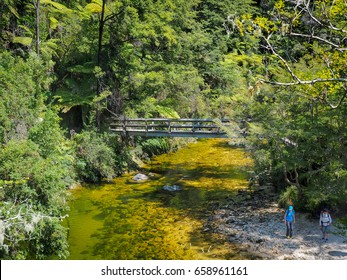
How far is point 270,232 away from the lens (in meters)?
13.7

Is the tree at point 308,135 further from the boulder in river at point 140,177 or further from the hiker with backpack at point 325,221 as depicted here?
the boulder in river at point 140,177

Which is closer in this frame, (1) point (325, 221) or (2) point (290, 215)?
(1) point (325, 221)

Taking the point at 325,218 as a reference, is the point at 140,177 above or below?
below

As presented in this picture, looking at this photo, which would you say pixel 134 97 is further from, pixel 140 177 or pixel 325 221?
pixel 325 221

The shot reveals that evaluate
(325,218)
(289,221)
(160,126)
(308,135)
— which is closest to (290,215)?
(289,221)

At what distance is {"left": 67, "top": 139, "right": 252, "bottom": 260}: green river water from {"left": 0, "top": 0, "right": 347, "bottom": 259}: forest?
52.9 inches

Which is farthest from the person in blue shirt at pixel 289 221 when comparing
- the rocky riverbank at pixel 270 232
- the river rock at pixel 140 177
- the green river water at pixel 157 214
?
the river rock at pixel 140 177

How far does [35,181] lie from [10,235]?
79.6 inches

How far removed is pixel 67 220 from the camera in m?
15.0

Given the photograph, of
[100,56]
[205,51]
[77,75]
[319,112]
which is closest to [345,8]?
[319,112]

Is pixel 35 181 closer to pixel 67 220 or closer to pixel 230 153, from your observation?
pixel 67 220

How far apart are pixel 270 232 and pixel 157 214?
170 inches

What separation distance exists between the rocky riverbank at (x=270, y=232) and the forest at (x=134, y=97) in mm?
830

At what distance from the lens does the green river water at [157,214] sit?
12430 mm
